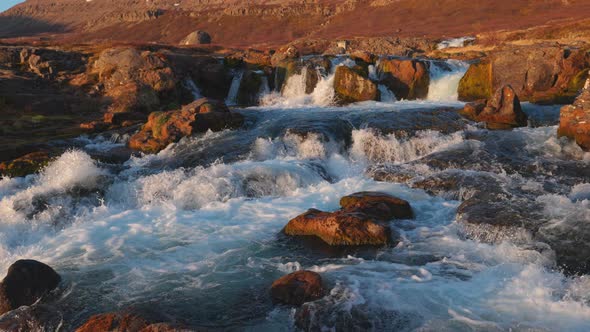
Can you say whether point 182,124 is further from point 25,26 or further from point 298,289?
point 25,26

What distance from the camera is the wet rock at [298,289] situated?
8.72 m

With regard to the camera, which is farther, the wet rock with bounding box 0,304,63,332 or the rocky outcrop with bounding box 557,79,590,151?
the rocky outcrop with bounding box 557,79,590,151

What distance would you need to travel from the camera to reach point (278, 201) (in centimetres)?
1530

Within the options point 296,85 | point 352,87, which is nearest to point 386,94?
point 352,87

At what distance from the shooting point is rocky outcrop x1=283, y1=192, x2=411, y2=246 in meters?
11.3

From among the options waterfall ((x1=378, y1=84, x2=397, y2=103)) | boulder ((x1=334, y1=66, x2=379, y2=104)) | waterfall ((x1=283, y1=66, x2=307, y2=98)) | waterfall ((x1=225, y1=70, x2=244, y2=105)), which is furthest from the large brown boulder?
waterfall ((x1=225, y1=70, x2=244, y2=105))

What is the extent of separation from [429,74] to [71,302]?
2520 centimetres

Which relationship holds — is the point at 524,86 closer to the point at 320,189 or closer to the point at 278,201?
the point at 320,189

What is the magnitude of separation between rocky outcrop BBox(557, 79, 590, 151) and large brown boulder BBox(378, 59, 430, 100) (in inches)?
442

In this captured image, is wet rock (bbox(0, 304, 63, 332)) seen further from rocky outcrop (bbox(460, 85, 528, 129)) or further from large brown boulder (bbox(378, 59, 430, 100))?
large brown boulder (bbox(378, 59, 430, 100))

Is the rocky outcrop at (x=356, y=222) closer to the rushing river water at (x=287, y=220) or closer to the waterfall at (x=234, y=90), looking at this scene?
the rushing river water at (x=287, y=220)

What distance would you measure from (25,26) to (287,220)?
489 feet

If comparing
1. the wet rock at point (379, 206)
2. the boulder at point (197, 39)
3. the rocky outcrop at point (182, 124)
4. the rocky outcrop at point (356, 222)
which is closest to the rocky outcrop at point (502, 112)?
the wet rock at point (379, 206)

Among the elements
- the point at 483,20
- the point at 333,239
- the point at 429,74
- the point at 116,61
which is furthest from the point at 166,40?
the point at 333,239
